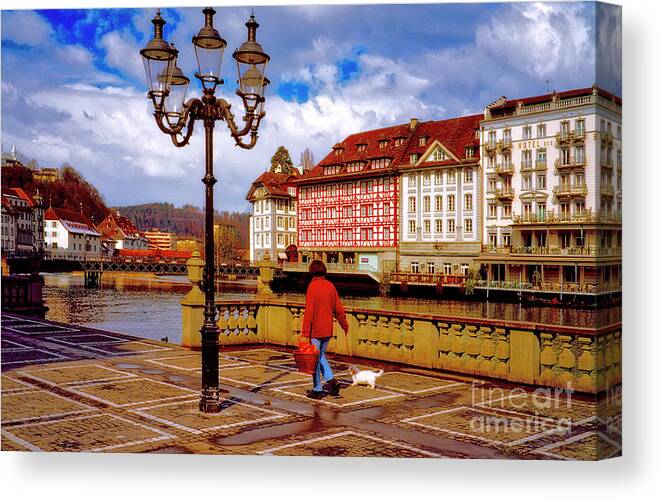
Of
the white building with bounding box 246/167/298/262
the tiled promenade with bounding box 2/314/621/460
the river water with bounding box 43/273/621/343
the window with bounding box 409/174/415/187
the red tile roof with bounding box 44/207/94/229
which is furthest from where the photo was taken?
the window with bounding box 409/174/415/187

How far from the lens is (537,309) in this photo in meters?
9.45

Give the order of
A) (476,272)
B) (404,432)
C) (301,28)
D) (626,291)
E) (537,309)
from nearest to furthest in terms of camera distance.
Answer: (404,432), (626,291), (301,28), (537,309), (476,272)

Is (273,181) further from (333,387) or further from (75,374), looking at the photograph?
(75,374)

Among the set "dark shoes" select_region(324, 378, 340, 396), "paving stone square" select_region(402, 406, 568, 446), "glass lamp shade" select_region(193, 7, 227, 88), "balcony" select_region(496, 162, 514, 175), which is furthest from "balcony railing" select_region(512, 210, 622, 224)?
"glass lamp shade" select_region(193, 7, 227, 88)

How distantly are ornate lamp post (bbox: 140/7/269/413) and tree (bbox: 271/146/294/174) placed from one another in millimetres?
1994

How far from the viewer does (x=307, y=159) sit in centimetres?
1026

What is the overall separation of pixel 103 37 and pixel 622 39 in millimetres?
5887

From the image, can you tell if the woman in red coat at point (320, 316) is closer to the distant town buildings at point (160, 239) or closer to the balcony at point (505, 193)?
the balcony at point (505, 193)

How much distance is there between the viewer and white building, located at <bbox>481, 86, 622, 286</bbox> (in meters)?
7.68

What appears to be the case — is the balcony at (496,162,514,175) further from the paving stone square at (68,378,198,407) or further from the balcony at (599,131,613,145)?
the paving stone square at (68,378,198,407)

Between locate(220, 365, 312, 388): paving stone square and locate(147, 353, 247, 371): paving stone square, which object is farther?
locate(147, 353, 247, 371): paving stone square

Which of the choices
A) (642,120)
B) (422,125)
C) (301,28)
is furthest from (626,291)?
(301,28)

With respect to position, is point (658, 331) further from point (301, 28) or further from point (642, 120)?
point (301, 28)

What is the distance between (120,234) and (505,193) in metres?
5.70
